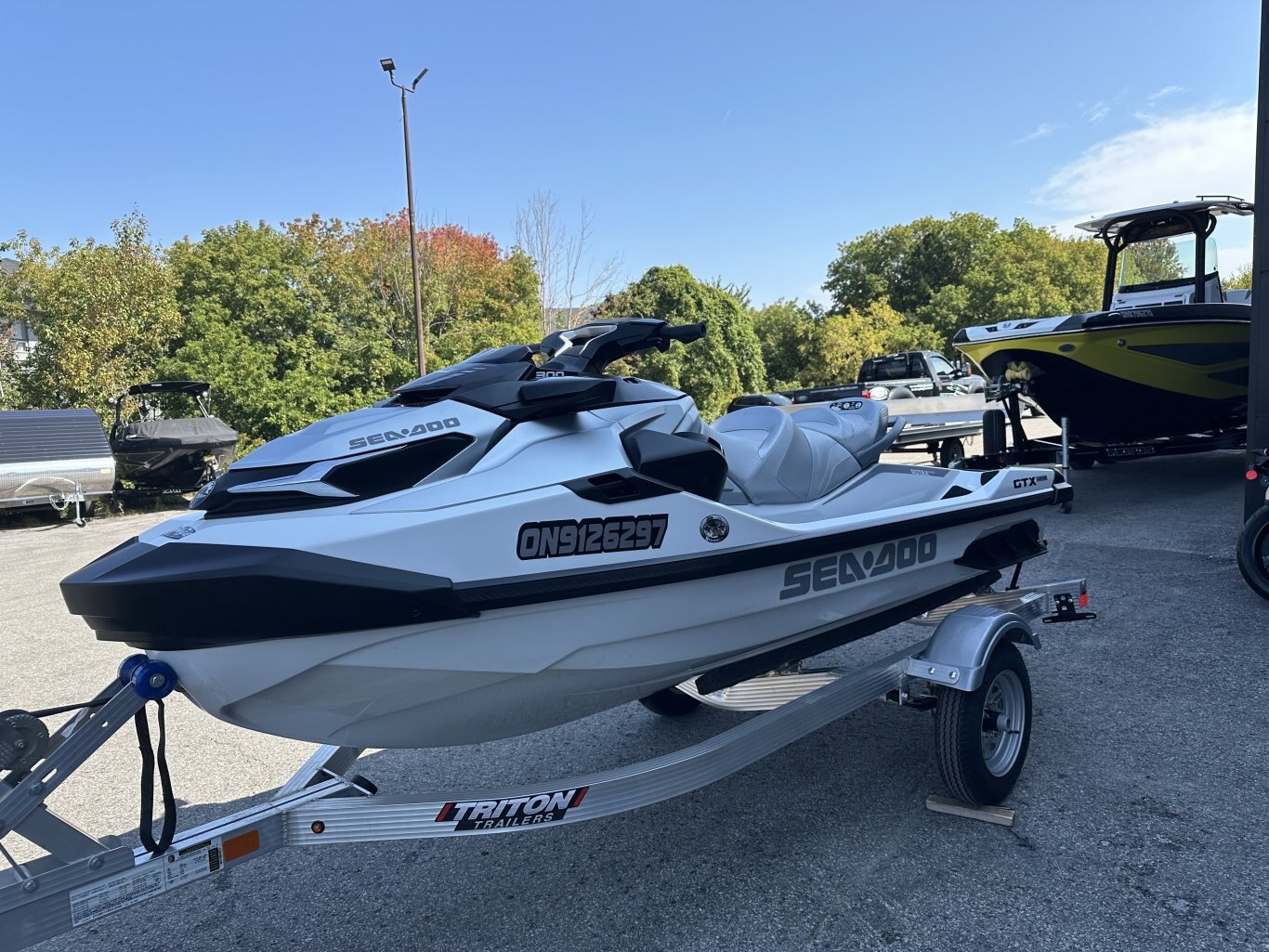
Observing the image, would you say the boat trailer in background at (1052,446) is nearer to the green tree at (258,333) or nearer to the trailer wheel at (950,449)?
the trailer wheel at (950,449)

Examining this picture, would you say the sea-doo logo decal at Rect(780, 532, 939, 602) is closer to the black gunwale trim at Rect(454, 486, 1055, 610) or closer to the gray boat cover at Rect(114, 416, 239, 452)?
the black gunwale trim at Rect(454, 486, 1055, 610)

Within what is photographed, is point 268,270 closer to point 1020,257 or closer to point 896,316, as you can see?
point 896,316

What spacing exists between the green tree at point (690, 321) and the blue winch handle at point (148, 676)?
74.8 feet

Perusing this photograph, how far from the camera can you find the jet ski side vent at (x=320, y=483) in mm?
1940

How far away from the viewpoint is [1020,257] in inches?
1748

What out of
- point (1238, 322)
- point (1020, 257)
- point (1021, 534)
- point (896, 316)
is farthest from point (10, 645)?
point (1020, 257)

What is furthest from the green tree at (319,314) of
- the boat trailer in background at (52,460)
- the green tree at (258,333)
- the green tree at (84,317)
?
the boat trailer in background at (52,460)

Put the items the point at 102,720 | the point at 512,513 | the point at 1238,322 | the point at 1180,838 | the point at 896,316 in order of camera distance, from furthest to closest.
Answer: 1. the point at 896,316
2. the point at 1238,322
3. the point at 1180,838
4. the point at 512,513
5. the point at 102,720

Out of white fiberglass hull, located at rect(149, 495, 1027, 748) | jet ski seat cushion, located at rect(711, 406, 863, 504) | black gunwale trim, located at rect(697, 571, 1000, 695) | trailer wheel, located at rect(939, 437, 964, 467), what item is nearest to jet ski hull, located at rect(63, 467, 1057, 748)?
white fiberglass hull, located at rect(149, 495, 1027, 748)

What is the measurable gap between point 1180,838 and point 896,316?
37.5 metres

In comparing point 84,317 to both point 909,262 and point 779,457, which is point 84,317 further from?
point 909,262

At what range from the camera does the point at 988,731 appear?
3090mm

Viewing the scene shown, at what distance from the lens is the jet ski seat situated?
300 cm

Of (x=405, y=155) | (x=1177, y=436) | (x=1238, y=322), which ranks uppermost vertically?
(x=405, y=155)
